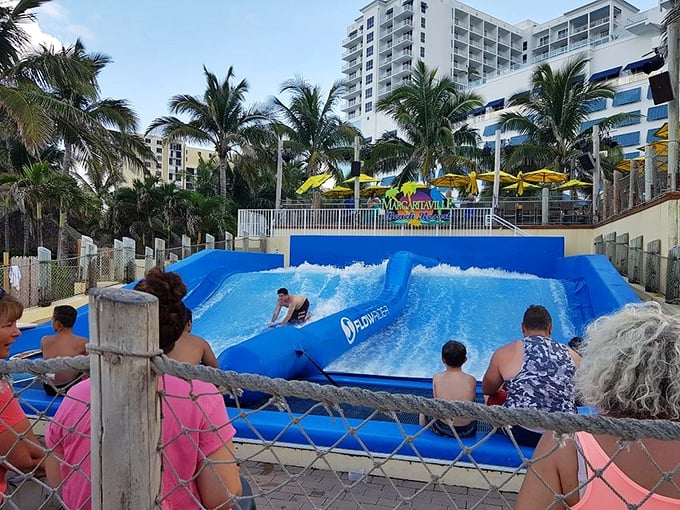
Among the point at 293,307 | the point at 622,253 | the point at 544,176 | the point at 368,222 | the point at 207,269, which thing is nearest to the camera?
the point at 293,307

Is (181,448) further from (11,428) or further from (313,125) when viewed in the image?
(313,125)

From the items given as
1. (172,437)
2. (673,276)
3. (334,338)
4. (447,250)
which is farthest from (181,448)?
(447,250)

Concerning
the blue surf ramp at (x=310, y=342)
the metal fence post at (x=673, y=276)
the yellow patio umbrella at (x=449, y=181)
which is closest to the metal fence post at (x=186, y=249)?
the blue surf ramp at (x=310, y=342)

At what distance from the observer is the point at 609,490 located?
1.30m

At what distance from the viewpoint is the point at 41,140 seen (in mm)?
12602

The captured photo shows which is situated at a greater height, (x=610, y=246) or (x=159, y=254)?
(x=610, y=246)

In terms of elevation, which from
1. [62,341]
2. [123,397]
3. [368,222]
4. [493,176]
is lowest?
[62,341]

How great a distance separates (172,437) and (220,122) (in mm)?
24397

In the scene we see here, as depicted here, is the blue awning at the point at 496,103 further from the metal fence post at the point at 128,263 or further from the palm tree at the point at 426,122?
the metal fence post at the point at 128,263

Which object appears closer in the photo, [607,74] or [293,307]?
[293,307]

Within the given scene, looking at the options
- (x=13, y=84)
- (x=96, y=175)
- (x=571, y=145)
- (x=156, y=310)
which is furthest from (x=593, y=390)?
(x=571, y=145)

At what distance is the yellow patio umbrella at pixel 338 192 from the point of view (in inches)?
984

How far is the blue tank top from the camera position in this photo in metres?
3.30

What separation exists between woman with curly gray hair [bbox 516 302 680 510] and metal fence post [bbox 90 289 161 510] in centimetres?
97
